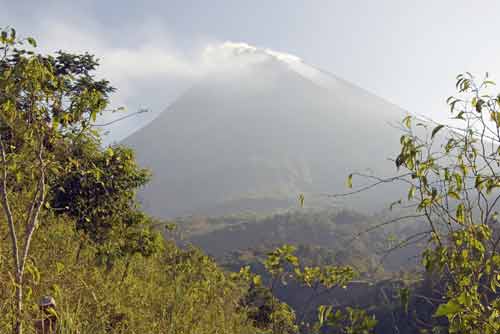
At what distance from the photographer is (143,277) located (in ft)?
38.2

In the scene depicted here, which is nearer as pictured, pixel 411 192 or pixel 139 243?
pixel 411 192

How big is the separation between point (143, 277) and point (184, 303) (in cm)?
300

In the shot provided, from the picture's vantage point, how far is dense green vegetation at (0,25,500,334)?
3.16 metres

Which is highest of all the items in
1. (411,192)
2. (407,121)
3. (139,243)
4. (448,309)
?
(407,121)

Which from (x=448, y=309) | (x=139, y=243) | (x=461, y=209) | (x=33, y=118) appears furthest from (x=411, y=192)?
(x=139, y=243)

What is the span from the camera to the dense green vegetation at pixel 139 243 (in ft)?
10.4

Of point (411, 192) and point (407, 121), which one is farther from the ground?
point (407, 121)

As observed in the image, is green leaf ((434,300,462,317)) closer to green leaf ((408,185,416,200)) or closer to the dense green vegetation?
the dense green vegetation

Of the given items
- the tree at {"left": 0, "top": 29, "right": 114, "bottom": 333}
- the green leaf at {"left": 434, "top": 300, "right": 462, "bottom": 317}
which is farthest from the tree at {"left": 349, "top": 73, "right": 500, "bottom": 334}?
the tree at {"left": 0, "top": 29, "right": 114, "bottom": 333}

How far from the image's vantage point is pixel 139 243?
458 inches

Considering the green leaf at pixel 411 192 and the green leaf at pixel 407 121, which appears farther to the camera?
the green leaf at pixel 407 121

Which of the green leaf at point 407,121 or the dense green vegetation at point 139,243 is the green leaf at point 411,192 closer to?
the dense green vegetation at point 139,243

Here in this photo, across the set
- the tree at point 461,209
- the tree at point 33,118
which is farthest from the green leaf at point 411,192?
the tree at point 33,118

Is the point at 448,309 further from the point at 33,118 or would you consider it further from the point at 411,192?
the point at 33,118
